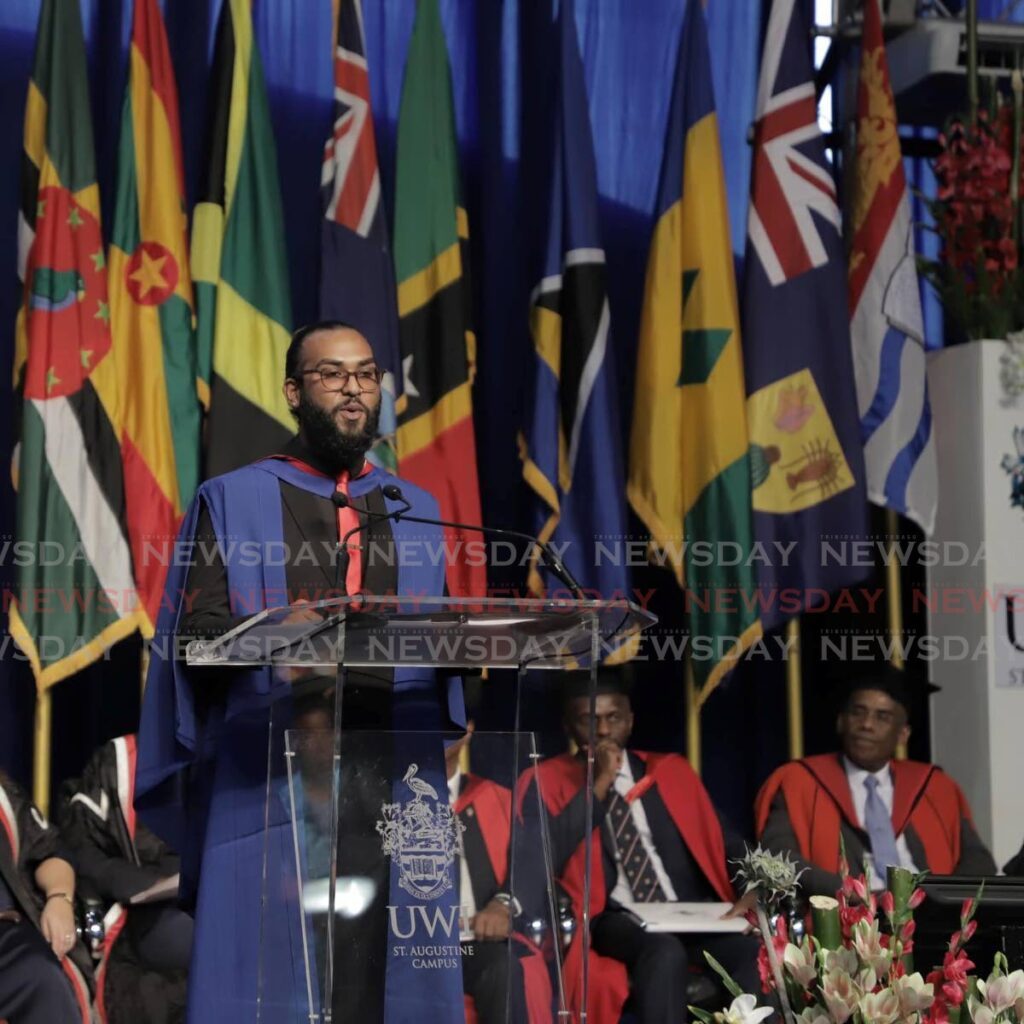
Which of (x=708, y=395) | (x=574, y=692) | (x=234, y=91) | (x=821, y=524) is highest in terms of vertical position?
(x=234, y=91)

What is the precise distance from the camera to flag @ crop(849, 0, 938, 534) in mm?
6035

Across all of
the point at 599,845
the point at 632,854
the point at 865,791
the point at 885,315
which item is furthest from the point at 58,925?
the point at 885,315

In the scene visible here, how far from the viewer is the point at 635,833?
5477 mm

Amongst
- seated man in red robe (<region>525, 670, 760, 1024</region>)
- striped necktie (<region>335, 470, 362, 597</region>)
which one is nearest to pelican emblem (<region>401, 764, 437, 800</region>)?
striped necktie (<region>335, 470, 362, 597</region>)

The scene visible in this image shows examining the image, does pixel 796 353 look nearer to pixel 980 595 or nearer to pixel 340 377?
pixel 980 595

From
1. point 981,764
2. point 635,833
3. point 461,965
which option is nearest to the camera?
point 461,965

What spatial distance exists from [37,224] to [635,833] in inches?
107

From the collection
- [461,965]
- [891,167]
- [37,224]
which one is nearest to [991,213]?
[891,167]

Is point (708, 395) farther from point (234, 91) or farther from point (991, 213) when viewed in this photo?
point (234, 91)

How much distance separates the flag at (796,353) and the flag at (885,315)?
0.10 m

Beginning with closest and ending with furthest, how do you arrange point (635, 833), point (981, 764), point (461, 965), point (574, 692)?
point (461, 965), point (574, 692), point (635, 833), point (981, 764)

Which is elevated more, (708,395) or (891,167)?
(891,167)

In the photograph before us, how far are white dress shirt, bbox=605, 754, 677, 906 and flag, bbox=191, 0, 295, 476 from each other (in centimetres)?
152

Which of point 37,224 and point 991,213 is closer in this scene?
point 37,224
